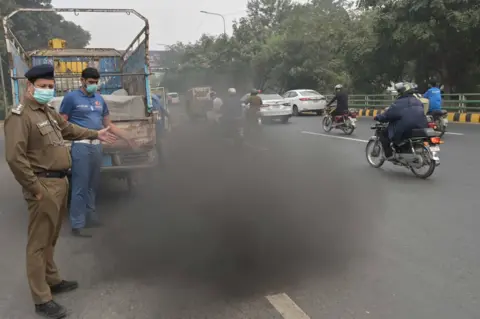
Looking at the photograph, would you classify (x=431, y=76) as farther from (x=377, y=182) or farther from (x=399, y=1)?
(x=377, y=182)

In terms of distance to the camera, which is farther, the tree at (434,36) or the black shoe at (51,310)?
the tree at (434,36)

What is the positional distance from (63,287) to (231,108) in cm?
892

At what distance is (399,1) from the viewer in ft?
62.4

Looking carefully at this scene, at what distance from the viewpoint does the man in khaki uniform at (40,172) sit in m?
3.31

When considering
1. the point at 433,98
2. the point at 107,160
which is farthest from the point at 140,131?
the point at 433,98

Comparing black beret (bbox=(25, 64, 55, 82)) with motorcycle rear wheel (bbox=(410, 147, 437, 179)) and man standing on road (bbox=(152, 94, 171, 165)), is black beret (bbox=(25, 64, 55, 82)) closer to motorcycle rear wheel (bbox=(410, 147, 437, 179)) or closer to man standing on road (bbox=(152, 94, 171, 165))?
man standing on road (bbox=(152, 94, 171, 165))

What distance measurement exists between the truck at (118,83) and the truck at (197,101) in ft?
45.9

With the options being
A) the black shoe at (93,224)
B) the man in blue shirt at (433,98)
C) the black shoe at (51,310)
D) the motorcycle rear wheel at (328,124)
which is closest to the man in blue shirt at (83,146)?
the black shoe at (93,224)

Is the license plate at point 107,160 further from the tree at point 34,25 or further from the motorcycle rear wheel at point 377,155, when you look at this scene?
the tree at point 34,25

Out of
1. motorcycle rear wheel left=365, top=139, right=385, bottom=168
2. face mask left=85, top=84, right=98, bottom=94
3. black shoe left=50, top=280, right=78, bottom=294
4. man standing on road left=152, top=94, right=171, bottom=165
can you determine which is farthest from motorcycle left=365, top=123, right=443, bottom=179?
black shoe left=50, top=280, right=78, bottom=294

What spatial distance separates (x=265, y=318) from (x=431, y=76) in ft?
72.8

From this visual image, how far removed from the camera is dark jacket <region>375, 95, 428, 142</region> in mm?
7879

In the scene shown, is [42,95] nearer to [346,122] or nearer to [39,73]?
[39,73]

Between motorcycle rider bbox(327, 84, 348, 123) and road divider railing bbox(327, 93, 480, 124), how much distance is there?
5212mm
